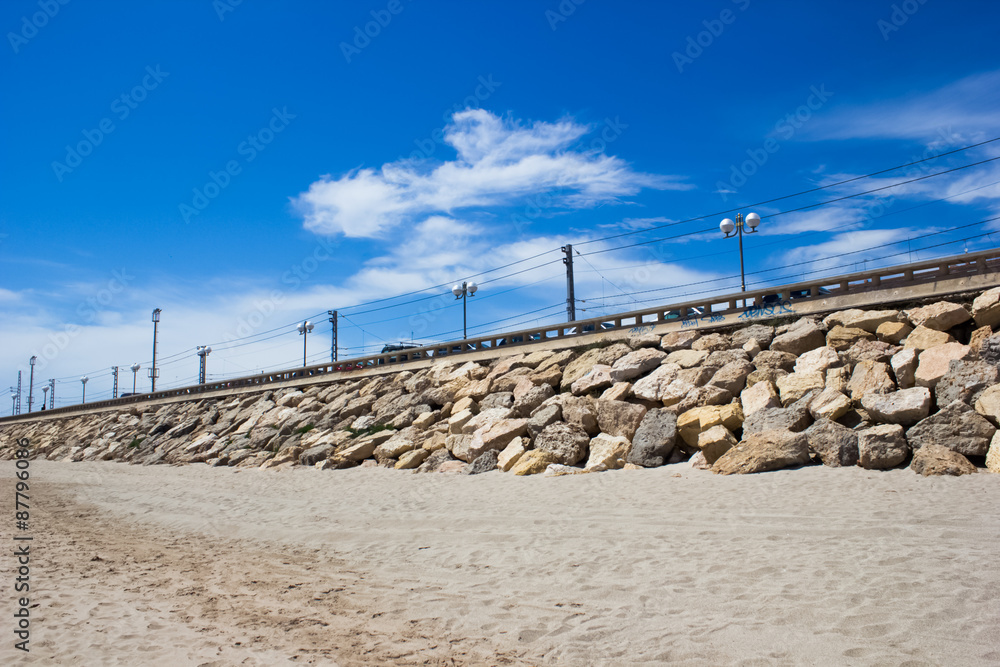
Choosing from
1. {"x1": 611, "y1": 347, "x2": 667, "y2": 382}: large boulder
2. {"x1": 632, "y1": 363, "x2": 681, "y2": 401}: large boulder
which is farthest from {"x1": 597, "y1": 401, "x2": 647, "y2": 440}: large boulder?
{"x1": 611, "y1": 347, "x2": 667, "y2": 382}: large boulder

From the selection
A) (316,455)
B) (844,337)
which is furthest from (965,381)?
(316,455)

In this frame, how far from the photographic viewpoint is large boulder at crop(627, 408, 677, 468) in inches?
504

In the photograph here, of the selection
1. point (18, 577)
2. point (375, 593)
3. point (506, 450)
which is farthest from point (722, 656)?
point (506, 450)

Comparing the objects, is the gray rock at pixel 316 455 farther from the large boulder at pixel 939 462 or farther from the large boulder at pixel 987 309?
the large boulder at pixel 987 309

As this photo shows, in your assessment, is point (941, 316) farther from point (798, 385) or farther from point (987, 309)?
point (798, 385)

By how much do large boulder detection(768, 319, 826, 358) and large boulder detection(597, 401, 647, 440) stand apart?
3.59 metres

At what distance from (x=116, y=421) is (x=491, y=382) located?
33.4 m

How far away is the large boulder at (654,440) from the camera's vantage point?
1280 cm

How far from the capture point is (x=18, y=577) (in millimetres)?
7473

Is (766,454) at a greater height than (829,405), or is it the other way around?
(829,405)

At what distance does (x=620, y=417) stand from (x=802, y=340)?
4.53 meters

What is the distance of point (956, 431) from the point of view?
32.6 ft

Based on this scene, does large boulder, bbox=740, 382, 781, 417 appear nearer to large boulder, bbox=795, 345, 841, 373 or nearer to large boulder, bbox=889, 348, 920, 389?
large boulder, bbox=795, 345, 841, 373

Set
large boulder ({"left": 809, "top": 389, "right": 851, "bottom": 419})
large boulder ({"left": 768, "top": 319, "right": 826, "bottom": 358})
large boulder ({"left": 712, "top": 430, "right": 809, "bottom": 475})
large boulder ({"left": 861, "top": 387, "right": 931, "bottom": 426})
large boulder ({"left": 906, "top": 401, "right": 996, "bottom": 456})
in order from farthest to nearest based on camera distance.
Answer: large boulder ({"left": 768, "top": 319, "right": 826, "bottom": 358}) < large boulder ({"left": 809, "top": 389, "right": 851, "bottom": 419}) < large boulder ({"left": 712, "top": 430, "right": 809, "bottom": 475}) < large boulder ({"left": 861, "top": 387, "right": 931, "bottom": 426}) < large boulder ({"left": 906, "top": 401, "right": 996, "bottom": 456})
